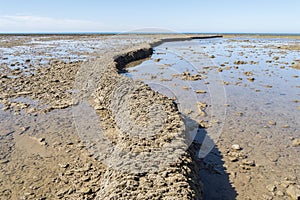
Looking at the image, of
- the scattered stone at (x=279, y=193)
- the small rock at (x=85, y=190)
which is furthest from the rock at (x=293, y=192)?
the small rock at (x=85, y=190)

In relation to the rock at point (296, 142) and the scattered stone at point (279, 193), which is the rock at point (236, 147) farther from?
the scattered stone at point (279, 193)

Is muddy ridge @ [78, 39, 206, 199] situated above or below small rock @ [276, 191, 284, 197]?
above

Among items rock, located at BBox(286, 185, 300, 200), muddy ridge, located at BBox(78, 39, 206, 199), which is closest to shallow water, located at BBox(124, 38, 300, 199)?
rock, located at BBox(286, 185, 300, 200)

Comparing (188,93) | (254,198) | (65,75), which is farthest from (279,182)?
(65,75)

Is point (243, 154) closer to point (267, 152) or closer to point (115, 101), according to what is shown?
point (267, 152)

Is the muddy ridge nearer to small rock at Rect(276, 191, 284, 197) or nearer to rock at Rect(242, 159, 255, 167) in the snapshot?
rock at Rect(242, 159, 255, 167)

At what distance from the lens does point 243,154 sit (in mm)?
7754

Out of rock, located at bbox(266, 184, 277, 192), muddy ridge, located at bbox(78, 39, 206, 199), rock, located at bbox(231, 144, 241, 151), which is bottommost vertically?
rock, located at bbox(266, 184, 277, 192)

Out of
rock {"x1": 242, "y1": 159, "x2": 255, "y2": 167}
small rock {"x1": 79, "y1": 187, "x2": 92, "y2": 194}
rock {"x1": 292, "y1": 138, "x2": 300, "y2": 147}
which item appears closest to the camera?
small rock {"x1": 79, "y1": 187, "x2": 92, "y2": 194}

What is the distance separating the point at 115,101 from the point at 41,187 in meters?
4.96

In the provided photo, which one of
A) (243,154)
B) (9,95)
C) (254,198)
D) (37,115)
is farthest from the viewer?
(9,95)

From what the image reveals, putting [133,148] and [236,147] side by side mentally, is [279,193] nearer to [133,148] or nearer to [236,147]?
[236,147]

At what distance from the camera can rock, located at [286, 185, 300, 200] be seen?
5773 millimetres

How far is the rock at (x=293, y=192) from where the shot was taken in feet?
18.9
